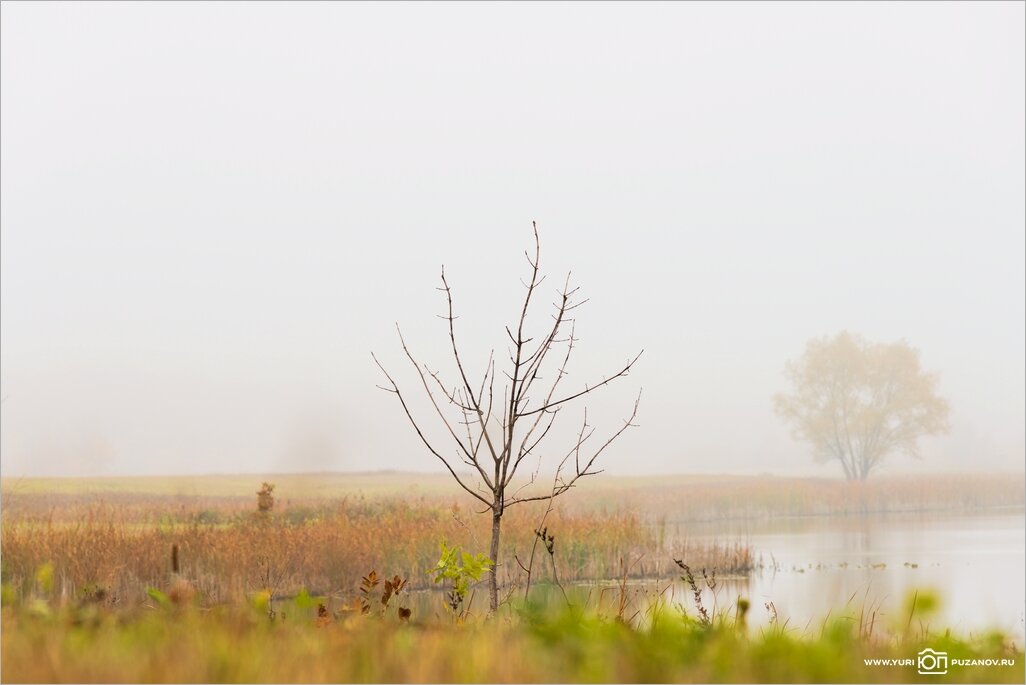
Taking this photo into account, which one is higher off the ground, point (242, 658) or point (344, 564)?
point (242, 658)

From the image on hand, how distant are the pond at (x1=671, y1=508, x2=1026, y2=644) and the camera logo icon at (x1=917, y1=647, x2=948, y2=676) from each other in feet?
1.86

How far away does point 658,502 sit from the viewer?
38.3m

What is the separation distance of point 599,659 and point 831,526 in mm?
32328

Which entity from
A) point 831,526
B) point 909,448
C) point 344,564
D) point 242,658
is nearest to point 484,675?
point 242,658

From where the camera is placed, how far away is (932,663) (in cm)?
461

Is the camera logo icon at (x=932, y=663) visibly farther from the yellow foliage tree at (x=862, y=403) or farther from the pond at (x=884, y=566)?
the yellow foliage tree at (x=862, y=403)

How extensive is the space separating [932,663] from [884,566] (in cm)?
1812

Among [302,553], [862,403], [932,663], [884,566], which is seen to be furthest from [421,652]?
[862,403]

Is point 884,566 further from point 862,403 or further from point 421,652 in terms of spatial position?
point 862,403

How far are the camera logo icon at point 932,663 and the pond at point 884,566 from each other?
22.3 inches

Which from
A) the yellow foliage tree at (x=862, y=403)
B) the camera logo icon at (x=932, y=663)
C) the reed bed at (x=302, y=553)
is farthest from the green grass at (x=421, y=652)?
the yellow foliage tree at (x=862, y=403)

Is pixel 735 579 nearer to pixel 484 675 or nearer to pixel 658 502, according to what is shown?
pixel 484 675

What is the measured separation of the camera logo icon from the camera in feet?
14.8

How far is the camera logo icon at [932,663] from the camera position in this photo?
450 centimetres
